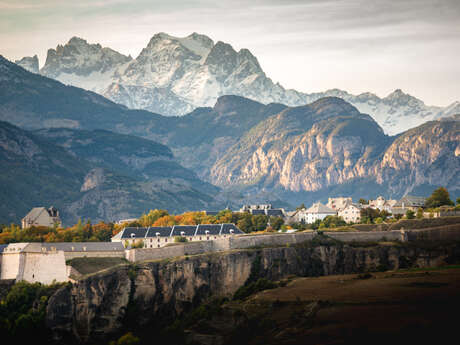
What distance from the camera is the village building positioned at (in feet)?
585

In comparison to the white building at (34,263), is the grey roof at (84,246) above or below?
above

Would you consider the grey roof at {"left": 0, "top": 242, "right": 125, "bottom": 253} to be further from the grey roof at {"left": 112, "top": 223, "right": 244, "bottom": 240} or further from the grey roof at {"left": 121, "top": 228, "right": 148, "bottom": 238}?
the grey roof at {"left": 112, "top": 223, "right": 244, "bottom": 240}

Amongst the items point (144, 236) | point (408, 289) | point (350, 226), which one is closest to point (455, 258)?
point (350, 226)

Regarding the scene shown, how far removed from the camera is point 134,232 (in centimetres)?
18162

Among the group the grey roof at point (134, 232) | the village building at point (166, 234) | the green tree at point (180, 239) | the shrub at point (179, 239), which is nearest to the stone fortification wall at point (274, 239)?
the shrub at point (179, 239)

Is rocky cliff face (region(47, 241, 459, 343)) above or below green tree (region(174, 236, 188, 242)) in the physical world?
below

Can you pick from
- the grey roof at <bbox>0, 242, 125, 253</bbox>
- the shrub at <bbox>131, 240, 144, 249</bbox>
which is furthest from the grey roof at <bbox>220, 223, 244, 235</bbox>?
the grey roof at <bbox>0, 242, 125, 253</bbox>

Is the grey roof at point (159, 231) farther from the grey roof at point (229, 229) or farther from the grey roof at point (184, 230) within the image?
the grey roof at point (229, 229)

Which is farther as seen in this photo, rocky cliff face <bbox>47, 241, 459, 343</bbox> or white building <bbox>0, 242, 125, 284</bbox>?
white building <bbox>0, 242, 125, 284</bbox>

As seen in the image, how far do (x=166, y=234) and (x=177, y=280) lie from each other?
23.0m

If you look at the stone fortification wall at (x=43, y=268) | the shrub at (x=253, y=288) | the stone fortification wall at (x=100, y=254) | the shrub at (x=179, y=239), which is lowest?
the shrub at (x=253, y=288)

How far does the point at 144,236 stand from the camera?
180 metres

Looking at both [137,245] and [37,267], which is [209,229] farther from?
[37,267]

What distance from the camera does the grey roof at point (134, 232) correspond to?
180125 mm
